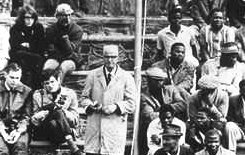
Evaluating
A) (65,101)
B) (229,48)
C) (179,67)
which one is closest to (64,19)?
(65,101)

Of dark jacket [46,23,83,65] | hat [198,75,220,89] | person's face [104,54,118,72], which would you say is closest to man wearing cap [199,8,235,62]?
hat [198,75,220,89]

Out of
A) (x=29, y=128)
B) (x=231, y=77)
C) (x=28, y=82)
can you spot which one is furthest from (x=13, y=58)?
(x=231, y=77)

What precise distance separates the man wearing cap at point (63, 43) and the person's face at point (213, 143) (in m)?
3.53

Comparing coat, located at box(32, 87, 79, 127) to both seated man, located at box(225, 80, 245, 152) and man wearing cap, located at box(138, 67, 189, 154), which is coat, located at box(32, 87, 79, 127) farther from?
seated man, located at box(225, 80, 245, 152)

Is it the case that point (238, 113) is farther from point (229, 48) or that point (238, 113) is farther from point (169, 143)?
point (169, 143)

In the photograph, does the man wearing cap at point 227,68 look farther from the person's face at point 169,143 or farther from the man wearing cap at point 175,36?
the person's face at point 169,143

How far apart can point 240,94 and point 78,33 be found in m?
3.26

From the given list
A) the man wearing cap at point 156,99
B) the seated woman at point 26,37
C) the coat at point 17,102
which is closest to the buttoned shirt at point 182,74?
the man wearing cap at point 156,99

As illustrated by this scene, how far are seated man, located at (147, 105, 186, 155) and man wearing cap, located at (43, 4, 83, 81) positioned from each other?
2487 millimetres

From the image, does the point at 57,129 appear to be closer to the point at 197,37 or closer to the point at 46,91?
the point at 46,91

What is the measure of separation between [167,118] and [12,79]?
251 cm

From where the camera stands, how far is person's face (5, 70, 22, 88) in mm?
18797

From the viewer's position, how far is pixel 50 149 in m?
18.5

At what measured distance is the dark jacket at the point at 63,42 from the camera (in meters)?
20.2
